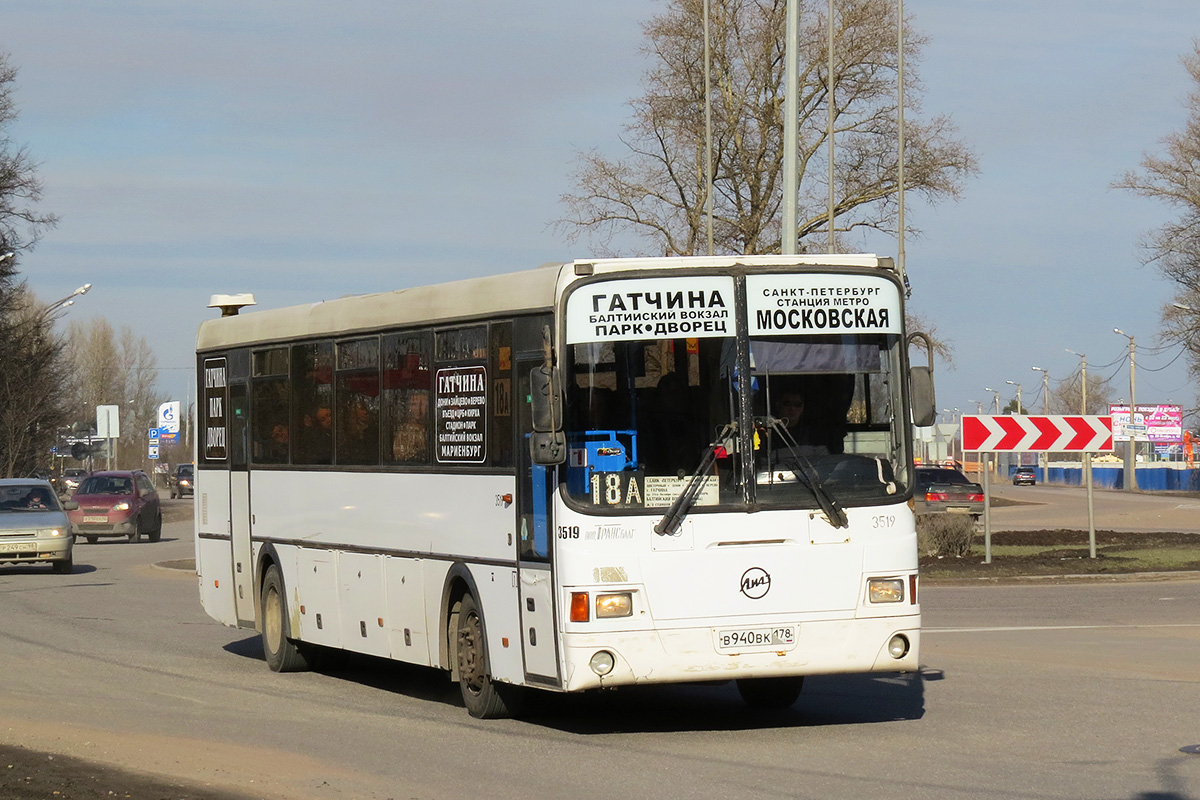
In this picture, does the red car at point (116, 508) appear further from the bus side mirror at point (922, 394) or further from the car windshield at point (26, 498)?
the bus side mirror at point (922, 394)

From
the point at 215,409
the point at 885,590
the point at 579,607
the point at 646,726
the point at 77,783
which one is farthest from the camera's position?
the point at 215,409

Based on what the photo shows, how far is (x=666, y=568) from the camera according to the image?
35.3 ft

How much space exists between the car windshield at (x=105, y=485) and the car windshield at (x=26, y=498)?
49.0 feet

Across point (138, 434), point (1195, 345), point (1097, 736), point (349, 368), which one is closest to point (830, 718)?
point (1097, 736)

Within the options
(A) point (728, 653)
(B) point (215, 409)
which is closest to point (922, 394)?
(A) point (728, 653)

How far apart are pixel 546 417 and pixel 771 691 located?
10.7 feet

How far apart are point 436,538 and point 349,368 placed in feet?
7.14

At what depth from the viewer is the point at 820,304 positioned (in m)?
11.3

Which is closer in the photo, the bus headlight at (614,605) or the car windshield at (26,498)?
the bus headlight at (614,605)

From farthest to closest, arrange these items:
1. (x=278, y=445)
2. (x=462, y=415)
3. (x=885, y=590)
→ (x=278, y=445), (x=462, y=415), (x=885, y=590)

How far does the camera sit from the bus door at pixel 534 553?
1096cm

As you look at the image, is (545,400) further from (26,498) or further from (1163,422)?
(1163,422)

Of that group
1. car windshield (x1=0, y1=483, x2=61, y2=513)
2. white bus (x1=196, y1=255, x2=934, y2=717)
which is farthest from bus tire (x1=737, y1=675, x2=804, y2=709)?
car windshield (x1=0, y1=483, x2=61, y2=513)

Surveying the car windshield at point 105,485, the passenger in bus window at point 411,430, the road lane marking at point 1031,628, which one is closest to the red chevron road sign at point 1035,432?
the road lane marking at point 1031,628
